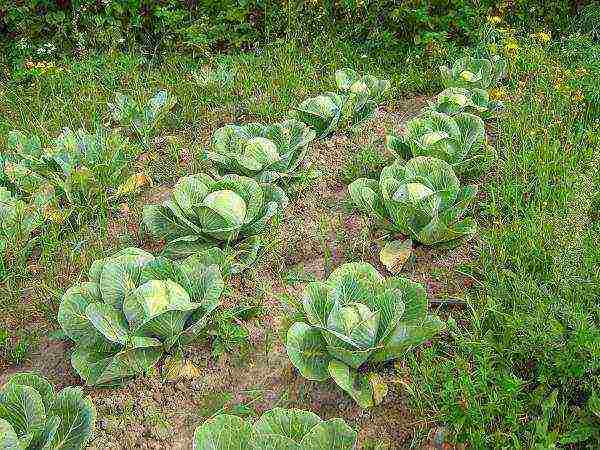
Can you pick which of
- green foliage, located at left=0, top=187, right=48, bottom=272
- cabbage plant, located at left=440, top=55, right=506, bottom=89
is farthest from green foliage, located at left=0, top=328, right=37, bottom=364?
cabbage plant, located at left=440, top=55, right=506, bottom=89

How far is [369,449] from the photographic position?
270 centimetres

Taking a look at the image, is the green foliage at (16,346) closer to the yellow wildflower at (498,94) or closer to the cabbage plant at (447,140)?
the cabbage plant at (447,140)

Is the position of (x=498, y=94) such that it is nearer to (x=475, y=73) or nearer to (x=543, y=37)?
(x=475, y=73)

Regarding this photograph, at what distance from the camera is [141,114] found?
5281 mm

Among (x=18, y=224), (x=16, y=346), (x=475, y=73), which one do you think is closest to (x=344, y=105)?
(x=475, y=73)

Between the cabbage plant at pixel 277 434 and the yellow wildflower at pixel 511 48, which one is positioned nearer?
the cabbage plant at pixel 277 434

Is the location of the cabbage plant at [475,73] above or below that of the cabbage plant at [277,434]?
above

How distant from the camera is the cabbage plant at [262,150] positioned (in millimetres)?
4281

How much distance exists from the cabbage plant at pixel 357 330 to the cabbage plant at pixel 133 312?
0.48 meters

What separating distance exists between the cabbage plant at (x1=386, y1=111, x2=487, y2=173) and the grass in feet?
0.58

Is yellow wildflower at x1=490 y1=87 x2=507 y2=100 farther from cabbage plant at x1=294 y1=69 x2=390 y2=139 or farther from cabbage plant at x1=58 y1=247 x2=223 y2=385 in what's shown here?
cabbage plant at x1=58 y1=247 x2=223 y2=385

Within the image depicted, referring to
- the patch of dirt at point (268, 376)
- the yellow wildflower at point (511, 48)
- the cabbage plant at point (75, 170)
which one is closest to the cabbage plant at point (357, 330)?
the patch of dirt at point (268, 376)

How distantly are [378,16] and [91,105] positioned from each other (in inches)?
123

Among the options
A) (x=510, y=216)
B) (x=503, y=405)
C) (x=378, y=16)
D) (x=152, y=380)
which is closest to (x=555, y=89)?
(x=510, y=216)
